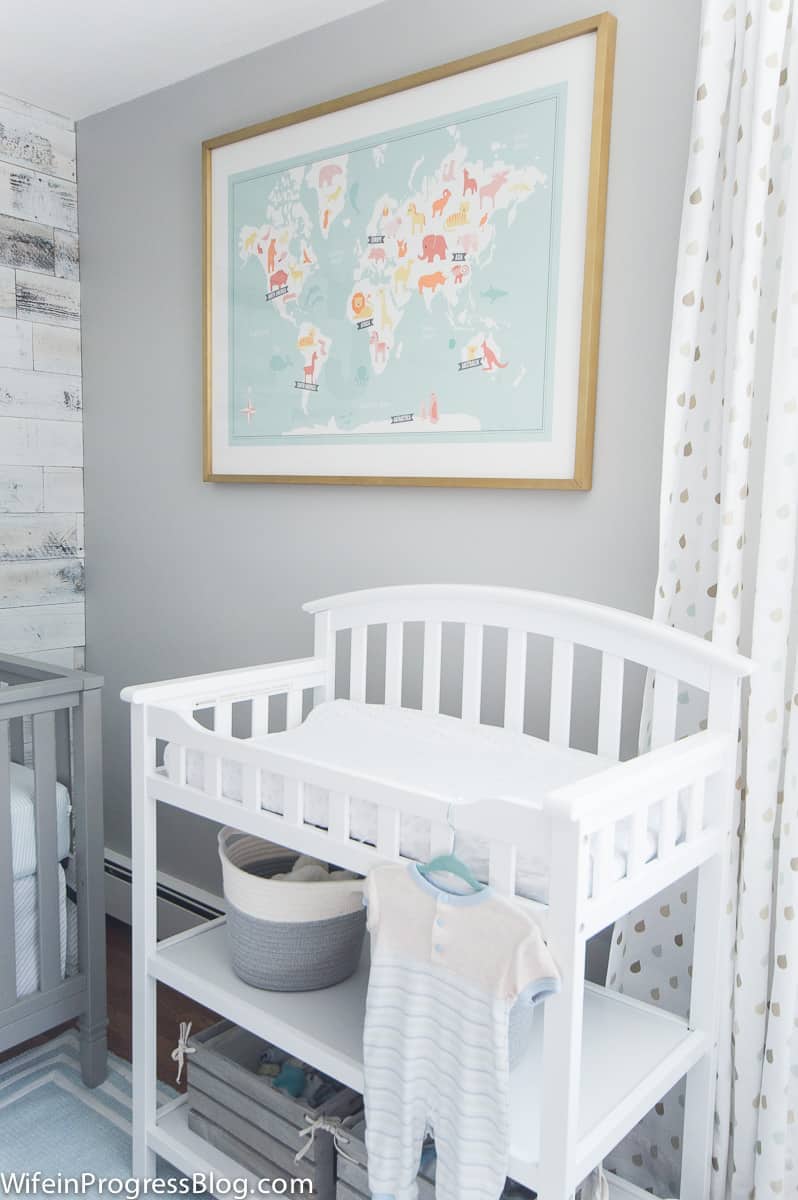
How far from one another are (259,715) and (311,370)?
81 cm

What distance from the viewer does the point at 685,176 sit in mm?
1569

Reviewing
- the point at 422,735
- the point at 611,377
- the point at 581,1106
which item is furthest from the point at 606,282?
the point at 581,1106

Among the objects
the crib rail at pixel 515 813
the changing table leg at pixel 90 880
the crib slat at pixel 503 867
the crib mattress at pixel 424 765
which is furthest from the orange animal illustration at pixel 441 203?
the crib slat at pixel 503 867

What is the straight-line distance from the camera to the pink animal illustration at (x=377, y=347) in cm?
197

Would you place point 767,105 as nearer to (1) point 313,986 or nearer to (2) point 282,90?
(2) point 282,90

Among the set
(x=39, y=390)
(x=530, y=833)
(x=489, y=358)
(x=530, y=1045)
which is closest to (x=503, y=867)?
(x=530, y=833)

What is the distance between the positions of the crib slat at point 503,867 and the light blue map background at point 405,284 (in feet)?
2.91

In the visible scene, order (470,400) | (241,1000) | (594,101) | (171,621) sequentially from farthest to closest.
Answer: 1. (171,621)
2. (470,400)
3. (594,101)
4. (241,1000)

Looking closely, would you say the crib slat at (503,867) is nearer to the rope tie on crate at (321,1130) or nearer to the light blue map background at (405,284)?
the rope tie on crate at (321,1130)

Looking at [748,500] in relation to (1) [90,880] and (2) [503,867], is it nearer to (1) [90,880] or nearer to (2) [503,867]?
(2) [503,867]

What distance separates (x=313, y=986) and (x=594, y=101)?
158cm

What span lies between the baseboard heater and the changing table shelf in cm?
74

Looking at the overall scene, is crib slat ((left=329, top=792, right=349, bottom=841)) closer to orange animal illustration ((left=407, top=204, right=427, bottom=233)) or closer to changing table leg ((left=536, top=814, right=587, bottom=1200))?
changing table leg ((left=536, top=814, right=587, bottom=1200))

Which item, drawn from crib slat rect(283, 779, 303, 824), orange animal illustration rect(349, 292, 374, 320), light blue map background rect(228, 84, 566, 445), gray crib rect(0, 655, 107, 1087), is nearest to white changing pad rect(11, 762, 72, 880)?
gray crib rect(0, 655, 107, 1087)
